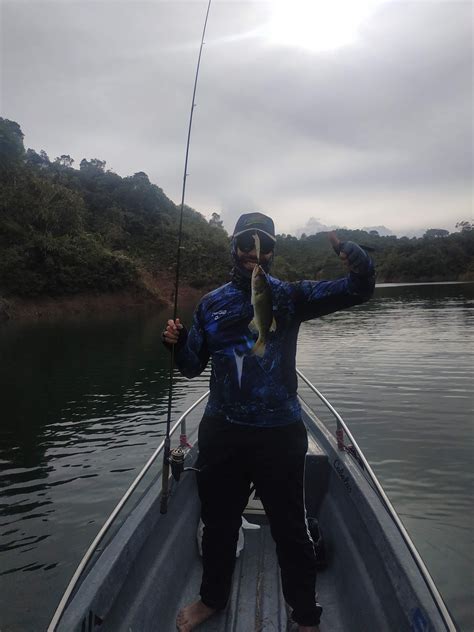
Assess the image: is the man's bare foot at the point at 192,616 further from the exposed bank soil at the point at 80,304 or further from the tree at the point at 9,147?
the tree at the point at 9,147

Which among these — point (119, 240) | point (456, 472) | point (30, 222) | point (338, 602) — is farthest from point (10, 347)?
point (119, 240)

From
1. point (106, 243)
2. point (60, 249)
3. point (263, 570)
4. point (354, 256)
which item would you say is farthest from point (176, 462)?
point (106, 243)

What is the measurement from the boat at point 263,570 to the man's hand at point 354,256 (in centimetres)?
157

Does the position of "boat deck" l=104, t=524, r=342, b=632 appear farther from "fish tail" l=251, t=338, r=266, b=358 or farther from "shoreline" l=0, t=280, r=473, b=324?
"shoreline" l=0, t=280, r=473, b=324

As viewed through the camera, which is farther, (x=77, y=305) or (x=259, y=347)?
(x=77, y=305)

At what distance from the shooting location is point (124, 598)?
2820mm

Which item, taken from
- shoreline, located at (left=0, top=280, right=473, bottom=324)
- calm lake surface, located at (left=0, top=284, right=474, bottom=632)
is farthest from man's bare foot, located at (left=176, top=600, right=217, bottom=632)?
shoreline, located at (left=0, top=280, right=473, bottom=324)

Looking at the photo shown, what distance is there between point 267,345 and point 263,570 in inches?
89.5

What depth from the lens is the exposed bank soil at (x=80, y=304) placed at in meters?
41.0

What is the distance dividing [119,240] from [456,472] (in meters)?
71.0

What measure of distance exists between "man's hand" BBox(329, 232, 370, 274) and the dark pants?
0.99 meters

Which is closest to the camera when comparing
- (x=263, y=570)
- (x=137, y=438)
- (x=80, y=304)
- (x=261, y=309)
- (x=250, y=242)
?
(x=261, y=309)

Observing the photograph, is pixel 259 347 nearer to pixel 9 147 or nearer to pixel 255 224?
pixel 255 224

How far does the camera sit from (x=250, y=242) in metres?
2.82
